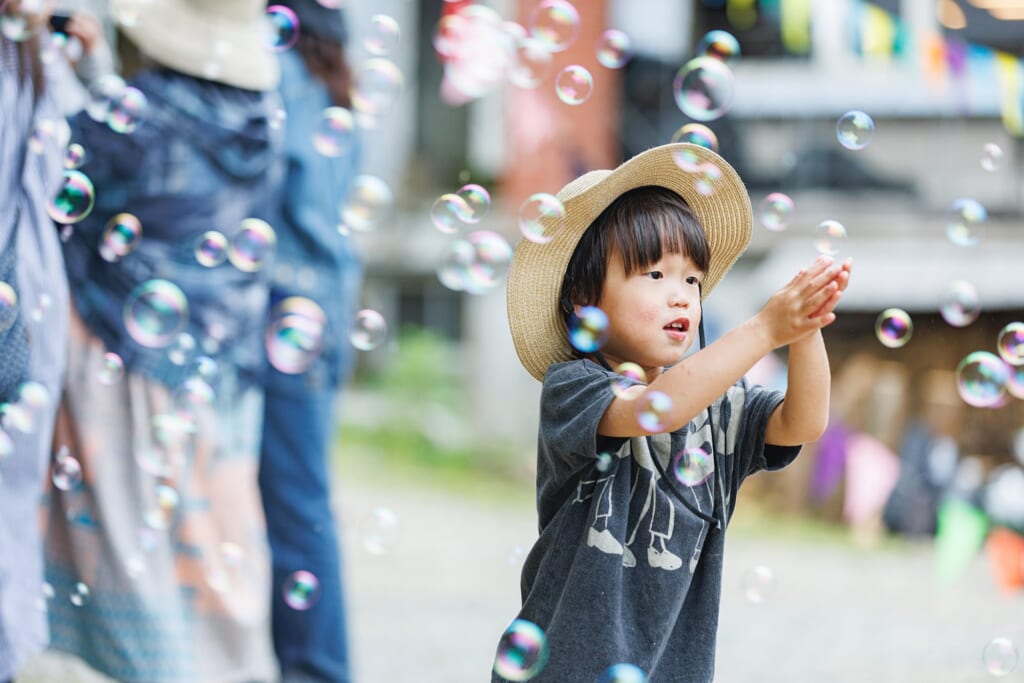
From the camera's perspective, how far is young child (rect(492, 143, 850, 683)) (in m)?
A: 1.63

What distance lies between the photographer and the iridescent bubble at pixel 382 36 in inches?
102

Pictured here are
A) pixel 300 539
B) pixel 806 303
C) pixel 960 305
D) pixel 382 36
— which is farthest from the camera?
pixel 300 539

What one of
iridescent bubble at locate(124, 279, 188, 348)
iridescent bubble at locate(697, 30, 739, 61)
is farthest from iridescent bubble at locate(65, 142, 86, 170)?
iridescent bubble at locate(697, 30, 739, 61)

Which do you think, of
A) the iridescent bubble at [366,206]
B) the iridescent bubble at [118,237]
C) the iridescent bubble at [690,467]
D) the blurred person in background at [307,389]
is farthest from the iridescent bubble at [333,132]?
the iridescent bubble at [690,467]

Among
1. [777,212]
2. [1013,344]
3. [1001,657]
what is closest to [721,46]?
[777,212]

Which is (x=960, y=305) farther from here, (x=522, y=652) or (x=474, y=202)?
(x=522, y=652)

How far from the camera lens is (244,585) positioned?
2613mm

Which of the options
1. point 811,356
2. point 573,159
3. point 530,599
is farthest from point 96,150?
point 573,159

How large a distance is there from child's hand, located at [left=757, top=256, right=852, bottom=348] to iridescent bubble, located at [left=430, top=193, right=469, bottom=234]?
0.82 metres

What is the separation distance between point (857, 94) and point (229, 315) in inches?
258

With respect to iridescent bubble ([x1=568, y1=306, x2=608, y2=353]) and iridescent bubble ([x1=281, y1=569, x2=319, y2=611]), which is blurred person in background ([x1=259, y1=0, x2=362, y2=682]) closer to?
iridescent bubble ([x1=281, y1=569, x2=319, y2=611])

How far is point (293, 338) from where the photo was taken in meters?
2.61

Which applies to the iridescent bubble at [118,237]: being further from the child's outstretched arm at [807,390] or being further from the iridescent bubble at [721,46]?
the child's outstretched arm at [807,390]

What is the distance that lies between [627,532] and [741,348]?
31 cm
